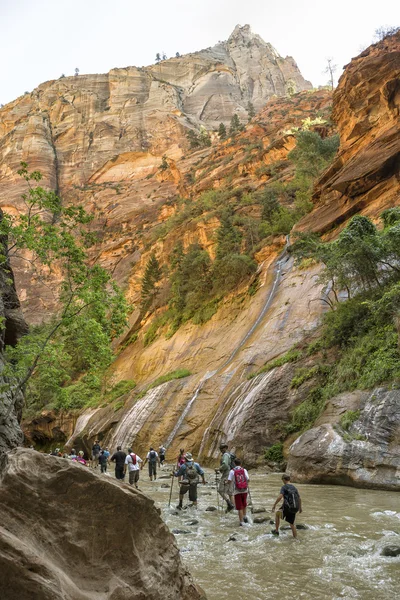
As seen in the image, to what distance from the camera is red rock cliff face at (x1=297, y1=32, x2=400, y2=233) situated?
3116cm

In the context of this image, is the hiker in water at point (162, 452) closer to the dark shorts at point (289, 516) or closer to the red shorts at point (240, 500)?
the red shorts at point (240, 500)

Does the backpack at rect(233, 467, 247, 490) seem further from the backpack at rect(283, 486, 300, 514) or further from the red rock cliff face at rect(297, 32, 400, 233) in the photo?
the red rock cliff face at rect(297, 32, 400, 233)

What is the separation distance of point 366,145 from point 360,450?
27.9 metres

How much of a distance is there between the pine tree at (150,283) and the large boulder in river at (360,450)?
3522 centimetres

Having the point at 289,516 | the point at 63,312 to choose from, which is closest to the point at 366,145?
the point at 63,312

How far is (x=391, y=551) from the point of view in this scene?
713 centimetres

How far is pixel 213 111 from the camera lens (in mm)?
100938

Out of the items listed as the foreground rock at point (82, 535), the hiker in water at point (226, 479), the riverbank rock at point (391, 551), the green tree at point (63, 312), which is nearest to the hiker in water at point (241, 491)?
the hiker in water at point (226, 479)

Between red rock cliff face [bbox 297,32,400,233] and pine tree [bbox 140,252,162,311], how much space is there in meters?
19.0

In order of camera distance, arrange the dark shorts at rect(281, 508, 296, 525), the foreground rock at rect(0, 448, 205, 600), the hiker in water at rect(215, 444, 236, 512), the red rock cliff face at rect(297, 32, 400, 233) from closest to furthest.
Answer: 1. the foreground rock at rect(0, 448, 205, 600)
2. the dark shorts at rect(281, 508, 296, 525)
3. the hiker in water at rect(215, 444, 236, 512)
4. the red rock cliff face at rect(297, 32, 400, 233)

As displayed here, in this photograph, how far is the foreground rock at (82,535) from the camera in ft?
13.2

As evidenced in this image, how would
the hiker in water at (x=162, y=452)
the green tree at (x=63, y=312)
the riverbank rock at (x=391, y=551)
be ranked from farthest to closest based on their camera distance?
the hiker in water at (x=162, y=452) → the green tree at (x=63, y=312) → the riverbank rock at (x=391, y=551)

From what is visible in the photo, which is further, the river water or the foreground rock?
the river water

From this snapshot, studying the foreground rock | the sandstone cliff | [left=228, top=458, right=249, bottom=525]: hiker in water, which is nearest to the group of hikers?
[left=228, top=458, right=249, bottom=525]: hiker in water
